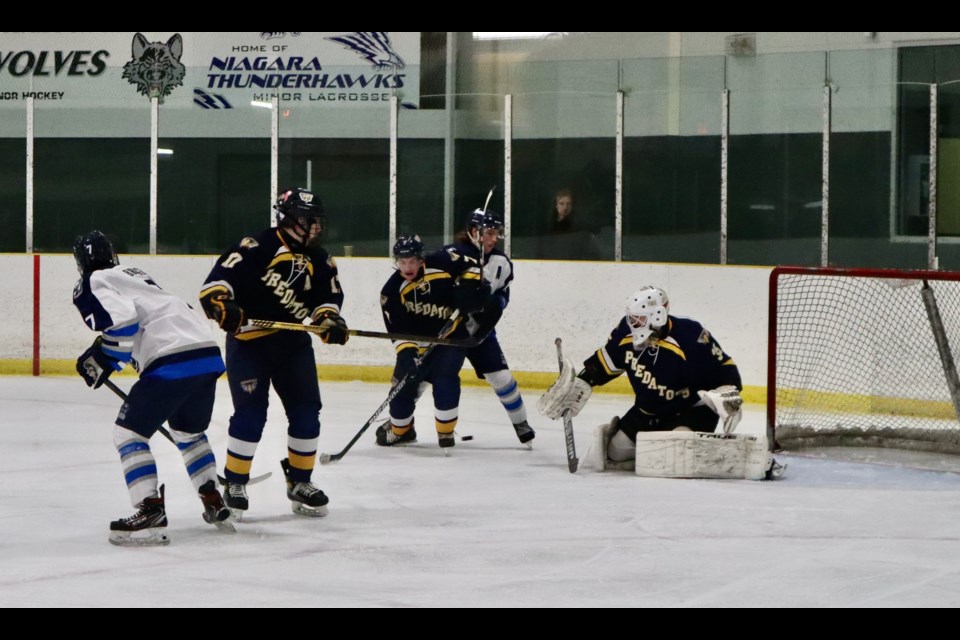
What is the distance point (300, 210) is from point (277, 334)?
0.40 meters

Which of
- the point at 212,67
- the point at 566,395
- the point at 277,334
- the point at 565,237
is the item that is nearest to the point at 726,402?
the point at 566,395

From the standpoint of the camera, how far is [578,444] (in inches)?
245

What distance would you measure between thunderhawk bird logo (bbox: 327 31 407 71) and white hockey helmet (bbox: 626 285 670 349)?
179 inches

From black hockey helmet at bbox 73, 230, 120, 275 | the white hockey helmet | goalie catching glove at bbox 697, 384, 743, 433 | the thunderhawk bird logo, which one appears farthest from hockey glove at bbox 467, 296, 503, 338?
the thunderhawk bird logo

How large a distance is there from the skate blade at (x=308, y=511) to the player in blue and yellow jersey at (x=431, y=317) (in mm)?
1530

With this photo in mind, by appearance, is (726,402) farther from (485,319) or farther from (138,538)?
(138,538)

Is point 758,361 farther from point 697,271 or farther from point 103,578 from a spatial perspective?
point 103,578

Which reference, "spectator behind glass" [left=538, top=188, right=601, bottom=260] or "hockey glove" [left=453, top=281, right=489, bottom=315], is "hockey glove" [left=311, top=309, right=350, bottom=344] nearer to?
"hockey glove" [left=453, top=281, right=489, bottom=315]

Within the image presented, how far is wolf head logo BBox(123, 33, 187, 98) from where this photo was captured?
9.20 m

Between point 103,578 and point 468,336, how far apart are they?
2686 mm

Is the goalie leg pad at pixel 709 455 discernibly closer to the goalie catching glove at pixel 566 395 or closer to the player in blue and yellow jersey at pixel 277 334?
the goalie catching glove at pixel 566 395

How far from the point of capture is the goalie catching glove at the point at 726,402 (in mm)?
4992

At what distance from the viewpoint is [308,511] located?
441 cm

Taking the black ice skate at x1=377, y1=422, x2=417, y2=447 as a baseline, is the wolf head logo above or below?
above
